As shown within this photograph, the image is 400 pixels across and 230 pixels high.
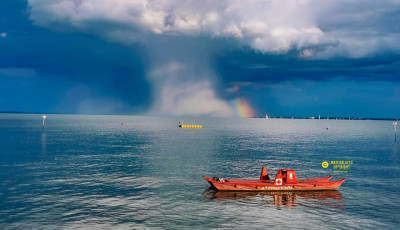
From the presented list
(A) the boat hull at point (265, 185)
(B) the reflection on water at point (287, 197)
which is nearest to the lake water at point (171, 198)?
(B) the reflection on water at point (287, 197)

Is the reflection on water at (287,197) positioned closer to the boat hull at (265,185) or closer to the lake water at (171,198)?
the lake water at (171,198)

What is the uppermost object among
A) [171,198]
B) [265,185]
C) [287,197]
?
[265,185]

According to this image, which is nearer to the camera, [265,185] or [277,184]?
[265,185]

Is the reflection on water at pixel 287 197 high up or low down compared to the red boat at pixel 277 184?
down

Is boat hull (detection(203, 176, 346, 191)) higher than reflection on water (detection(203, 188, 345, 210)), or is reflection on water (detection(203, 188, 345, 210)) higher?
boat hull (detection(203, 176, 346, 191))

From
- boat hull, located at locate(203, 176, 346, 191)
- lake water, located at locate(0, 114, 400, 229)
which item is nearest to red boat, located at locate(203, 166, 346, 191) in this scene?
boat hull, located at locate(203, 176, 346, 191)

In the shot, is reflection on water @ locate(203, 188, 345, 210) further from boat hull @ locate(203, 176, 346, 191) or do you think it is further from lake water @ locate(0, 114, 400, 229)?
boat hull @ locate(203, 176, 346, 191)

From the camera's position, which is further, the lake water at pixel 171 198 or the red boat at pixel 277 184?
the red boat at pixel 277 184

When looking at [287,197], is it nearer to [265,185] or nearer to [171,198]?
[265,185]

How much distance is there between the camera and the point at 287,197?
5094 cm

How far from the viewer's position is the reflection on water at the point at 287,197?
1860 inches

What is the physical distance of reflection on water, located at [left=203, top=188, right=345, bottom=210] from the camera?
47.2 m

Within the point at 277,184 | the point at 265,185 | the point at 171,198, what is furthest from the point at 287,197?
the point at 171,198

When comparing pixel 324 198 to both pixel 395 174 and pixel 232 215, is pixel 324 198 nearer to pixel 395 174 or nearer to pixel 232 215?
pixel 232 215
